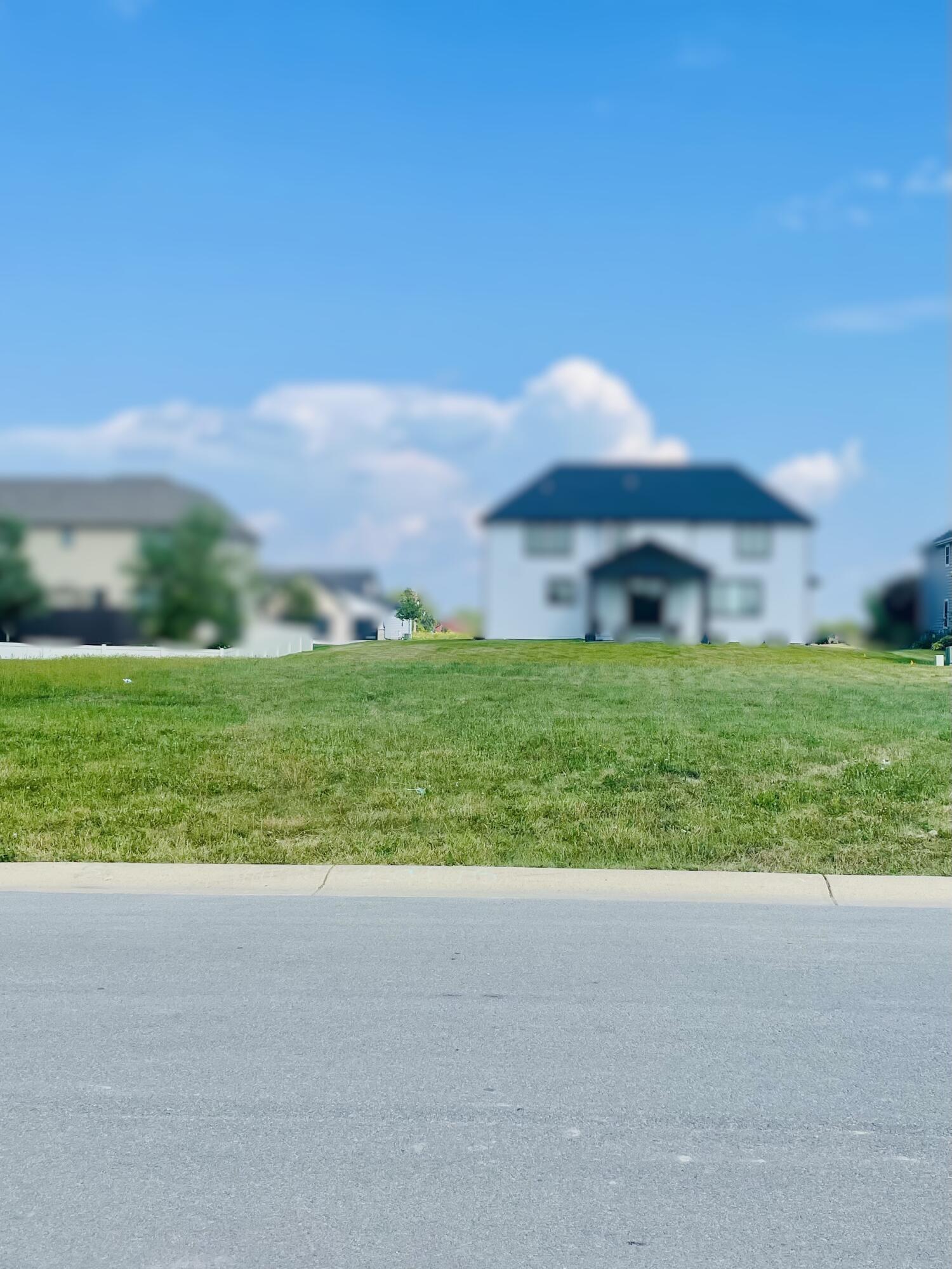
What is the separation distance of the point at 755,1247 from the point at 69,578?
5.01 metres

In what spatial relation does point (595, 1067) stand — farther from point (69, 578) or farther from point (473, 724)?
point (473, 724)

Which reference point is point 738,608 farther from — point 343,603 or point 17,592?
point 17,592

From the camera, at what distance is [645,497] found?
803cm

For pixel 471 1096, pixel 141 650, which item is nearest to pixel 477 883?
pixel 141 650

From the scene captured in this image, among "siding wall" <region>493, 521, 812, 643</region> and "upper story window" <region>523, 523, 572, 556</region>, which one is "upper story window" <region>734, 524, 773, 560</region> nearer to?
"siding wall" <region>493, 521, 812, 643</region>

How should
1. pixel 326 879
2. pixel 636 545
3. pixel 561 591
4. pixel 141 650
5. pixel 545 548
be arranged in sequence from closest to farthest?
pixel 561 591, pixel 141 650, pixel 636 545, pixel 545 548, pixel 326 879

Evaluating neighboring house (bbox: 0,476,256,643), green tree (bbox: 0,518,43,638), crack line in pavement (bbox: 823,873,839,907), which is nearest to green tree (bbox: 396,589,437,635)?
neighboring house (bbox: 0,476,256,643)

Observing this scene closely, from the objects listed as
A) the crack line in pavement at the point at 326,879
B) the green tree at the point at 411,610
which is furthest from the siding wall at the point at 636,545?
the crack line in pavement at the point at 326,879

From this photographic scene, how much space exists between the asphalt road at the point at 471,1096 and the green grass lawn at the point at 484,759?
1778mm

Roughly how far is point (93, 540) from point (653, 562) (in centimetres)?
316

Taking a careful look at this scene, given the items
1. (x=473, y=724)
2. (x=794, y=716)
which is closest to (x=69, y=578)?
(x=473, y=724)

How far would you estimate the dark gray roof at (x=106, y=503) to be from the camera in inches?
277

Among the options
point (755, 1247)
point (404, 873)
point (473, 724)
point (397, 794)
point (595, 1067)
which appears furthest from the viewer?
point (473, 724)

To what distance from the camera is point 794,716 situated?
12914 millimetres
